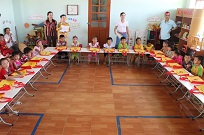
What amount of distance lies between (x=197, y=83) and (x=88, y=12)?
5.46 metres

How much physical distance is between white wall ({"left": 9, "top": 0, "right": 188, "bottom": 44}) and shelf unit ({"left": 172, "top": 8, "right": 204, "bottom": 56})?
686mm

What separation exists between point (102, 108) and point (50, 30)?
413 centimetres

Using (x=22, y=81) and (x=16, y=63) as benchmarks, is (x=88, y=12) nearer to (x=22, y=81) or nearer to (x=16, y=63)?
(x=16, y=63)

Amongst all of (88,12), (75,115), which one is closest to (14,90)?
(75,115)

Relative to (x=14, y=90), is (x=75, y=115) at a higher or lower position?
lower

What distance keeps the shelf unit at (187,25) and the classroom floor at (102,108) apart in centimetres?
200

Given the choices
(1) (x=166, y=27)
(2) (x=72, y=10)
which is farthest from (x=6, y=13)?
(1) (x=166, y=27)

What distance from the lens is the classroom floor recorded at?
3182 mm

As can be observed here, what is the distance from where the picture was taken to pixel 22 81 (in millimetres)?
3496

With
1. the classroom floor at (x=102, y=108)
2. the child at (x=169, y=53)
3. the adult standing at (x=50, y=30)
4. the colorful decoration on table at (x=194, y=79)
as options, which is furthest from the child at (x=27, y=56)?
the child at (x=169, y=53)

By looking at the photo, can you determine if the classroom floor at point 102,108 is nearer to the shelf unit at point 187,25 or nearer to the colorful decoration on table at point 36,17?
the shelf unit at point 187,25

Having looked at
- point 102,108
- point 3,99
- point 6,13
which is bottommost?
point 102,108

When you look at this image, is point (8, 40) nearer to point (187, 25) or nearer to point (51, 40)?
point (51, 40)

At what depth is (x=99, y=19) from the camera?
7.89 metres
